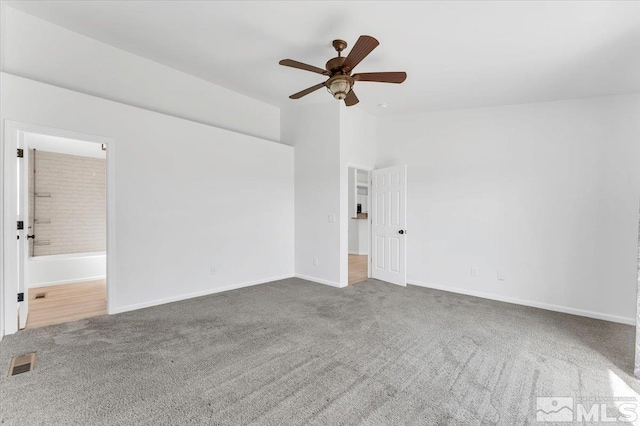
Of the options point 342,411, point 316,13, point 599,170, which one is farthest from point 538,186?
point 342,411

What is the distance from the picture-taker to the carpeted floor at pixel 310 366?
179cm

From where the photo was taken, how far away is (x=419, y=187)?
4.99 metres

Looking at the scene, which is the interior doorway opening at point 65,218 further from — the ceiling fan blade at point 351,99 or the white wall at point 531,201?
the white wall at point 531,201

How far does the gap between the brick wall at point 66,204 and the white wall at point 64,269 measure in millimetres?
206

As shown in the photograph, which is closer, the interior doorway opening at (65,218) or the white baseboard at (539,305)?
the white baseboard at (539,305)

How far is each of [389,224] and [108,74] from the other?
4.58 metres

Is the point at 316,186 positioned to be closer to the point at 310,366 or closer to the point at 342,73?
the point at 342,73

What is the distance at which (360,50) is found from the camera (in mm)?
2404

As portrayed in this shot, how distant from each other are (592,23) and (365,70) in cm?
211

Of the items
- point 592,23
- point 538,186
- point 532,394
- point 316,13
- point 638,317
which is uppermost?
point 316,13

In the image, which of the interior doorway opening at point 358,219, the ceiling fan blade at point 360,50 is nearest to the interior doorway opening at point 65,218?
the ceiling fan blade at point 360,50

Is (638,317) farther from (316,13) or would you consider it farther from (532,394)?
(316,13)

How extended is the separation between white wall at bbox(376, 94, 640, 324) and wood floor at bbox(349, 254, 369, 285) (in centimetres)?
97

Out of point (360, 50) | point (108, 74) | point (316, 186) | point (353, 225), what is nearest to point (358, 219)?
point (353, 225)
